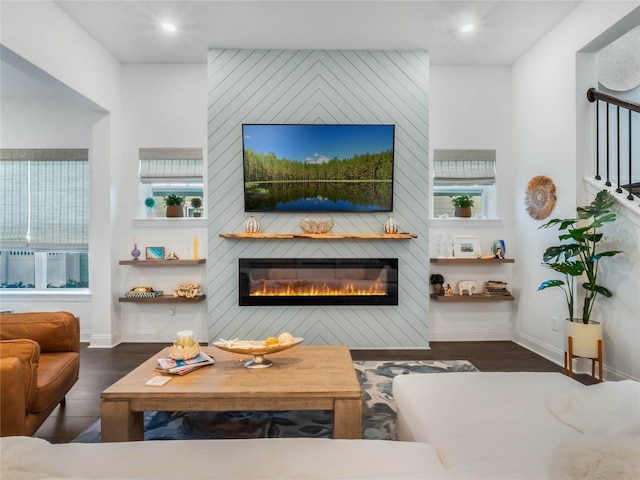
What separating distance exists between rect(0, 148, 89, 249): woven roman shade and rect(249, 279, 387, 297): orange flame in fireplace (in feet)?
7.69

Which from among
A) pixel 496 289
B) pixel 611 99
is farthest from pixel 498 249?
pixel 611 99

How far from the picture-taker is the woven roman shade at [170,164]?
4242 mm

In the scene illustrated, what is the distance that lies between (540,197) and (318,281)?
2.42m

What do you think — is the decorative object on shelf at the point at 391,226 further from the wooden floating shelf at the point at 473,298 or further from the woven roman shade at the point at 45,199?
the woven roman shade at the point at 45,199

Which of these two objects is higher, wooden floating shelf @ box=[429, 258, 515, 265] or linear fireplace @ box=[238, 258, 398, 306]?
wooden floating shelf @ box=[429, 258, 515, 265]

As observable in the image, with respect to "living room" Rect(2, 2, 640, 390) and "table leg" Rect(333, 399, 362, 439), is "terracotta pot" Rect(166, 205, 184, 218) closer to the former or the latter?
"living room" Rect(2, 2, 640, 390)

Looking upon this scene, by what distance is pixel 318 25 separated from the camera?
3.50 m

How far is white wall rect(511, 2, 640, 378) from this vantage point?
2.90m

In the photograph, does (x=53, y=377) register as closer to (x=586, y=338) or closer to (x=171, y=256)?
(x=171, y=256)

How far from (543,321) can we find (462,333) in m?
0.86

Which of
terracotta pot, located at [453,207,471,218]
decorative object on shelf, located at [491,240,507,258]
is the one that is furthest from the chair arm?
decorative object on shelf, located at [491,240,507,258]

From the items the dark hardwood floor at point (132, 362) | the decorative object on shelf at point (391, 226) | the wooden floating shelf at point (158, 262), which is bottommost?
the dark hardwood floor at point (132, 362)

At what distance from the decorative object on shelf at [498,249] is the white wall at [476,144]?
53 mm

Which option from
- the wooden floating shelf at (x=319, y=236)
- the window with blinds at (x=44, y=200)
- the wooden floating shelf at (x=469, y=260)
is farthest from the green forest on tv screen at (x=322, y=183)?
the window with blinds at (x=44, y=200)
